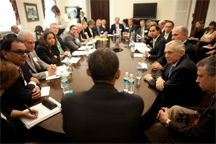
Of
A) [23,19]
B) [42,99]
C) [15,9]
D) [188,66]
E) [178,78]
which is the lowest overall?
[42,99]

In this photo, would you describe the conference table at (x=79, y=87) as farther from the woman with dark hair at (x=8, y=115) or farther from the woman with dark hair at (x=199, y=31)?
the woman with dark hair at (x=199, y=31)

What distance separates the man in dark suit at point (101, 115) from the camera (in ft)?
2.31

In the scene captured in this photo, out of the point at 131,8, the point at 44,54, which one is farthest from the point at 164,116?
the point at 131,8

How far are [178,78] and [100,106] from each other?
1.26 meters

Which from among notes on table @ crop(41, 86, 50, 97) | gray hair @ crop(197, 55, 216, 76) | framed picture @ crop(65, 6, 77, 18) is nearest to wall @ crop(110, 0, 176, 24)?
framed picture @ crop(65, 6, 77, 18)

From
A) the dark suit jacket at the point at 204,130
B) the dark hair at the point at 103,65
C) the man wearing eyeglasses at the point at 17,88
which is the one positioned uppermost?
the dark hair at the point at 103,65

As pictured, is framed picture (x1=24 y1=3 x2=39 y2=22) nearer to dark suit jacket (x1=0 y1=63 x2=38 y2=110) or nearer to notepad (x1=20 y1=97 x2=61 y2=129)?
dark suit jacket (x1=0 y1=63 x2=38 y2=110)

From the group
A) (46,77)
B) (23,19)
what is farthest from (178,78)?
(23,19)

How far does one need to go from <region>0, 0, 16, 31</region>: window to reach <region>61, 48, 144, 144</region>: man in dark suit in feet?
18.9

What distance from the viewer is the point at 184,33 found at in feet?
8.19

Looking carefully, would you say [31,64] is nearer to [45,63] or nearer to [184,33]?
[45,63]

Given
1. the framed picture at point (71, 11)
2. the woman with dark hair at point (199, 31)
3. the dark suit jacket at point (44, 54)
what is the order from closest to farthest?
the dark suit jacket at point (44, 54) → the woman with dark hair at point (199, 31) → the framed picture at point (71, 11)

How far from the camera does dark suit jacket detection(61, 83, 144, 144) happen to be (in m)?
0.70

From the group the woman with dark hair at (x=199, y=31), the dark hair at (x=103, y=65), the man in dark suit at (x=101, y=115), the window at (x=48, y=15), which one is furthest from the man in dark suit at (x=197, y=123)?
the window at (x=48, y=15)
